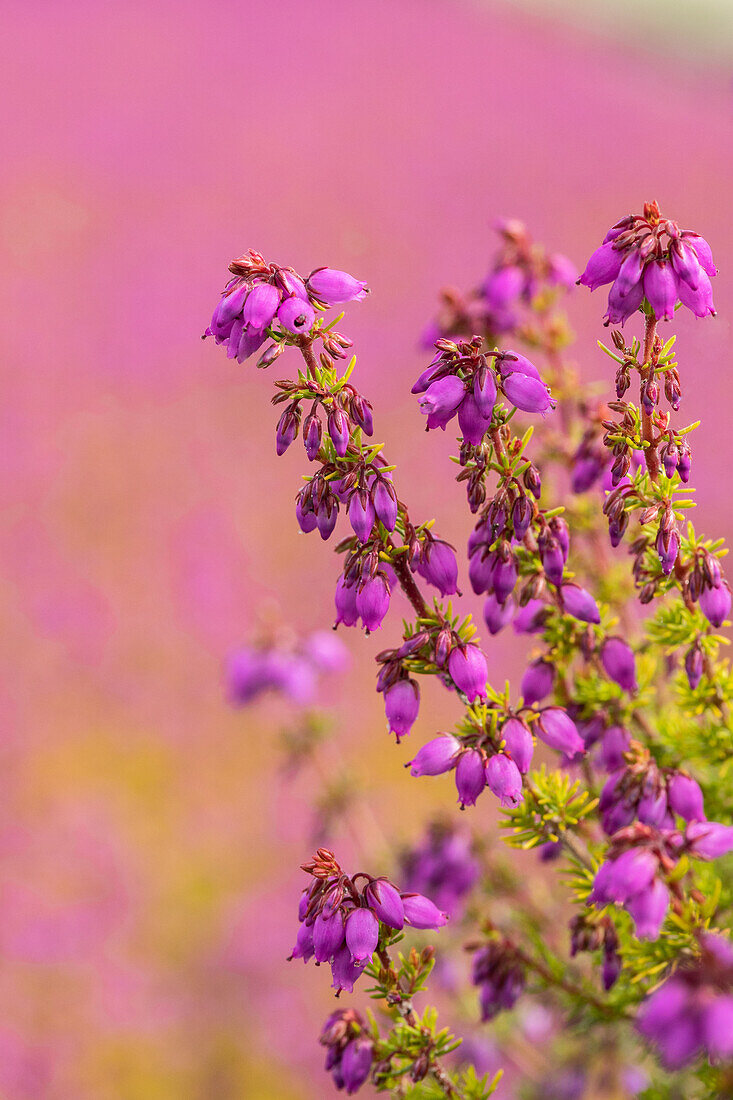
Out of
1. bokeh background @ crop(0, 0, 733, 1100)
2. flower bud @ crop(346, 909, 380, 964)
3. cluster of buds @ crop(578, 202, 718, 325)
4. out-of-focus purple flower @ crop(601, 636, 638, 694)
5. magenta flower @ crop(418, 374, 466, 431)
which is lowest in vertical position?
flower bud @ crop(346, 909, 380, 964)

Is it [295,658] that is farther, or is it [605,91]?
[605,91]

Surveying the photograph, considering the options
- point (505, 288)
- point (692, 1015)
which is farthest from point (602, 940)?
point (505, 288)

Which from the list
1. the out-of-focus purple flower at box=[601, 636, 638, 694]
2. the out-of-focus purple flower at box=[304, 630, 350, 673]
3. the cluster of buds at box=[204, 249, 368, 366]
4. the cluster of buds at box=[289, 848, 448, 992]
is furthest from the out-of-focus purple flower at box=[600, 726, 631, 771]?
the out-of-focus purple flower at box=[304, 630, 350, 673]

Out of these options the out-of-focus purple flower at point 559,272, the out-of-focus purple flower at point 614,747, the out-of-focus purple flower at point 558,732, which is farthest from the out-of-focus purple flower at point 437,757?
the out-of-focus purple flower at point 559,272

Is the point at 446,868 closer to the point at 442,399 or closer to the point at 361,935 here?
the point at 361,935

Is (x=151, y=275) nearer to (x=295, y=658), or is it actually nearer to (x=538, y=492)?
(x=295, y=658)

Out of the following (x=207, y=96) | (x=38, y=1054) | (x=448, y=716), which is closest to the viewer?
(x=38, y=1054)

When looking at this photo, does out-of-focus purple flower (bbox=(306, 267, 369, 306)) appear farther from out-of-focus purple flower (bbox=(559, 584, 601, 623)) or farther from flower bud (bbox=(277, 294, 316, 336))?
out-of-focus purple flower (bbox=(559, 584, 601, 623))

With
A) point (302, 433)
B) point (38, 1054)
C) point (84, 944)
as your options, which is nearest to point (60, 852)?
point (84, 944)

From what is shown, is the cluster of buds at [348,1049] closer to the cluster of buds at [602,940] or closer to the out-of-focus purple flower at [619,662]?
the cluster of buds at [602,940]
